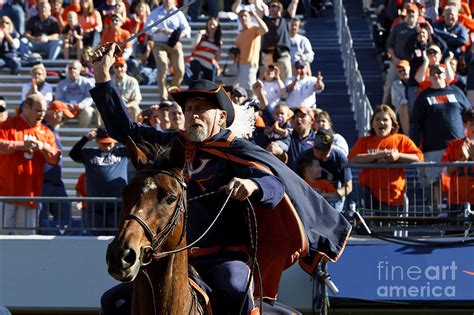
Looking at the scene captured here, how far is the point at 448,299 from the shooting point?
1190 centimetres

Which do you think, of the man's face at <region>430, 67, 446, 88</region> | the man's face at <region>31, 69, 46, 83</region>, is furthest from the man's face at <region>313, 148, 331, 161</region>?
the man's face at <region>31, 69, 46, 83</region>

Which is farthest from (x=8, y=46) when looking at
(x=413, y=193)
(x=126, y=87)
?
(x=413, y=193)

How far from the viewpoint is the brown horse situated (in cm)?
587

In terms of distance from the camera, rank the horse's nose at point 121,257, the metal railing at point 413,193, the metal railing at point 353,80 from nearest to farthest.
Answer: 1. the horse's nose at point 121,257
2. the metal railing at point 413,193
3. the metal railing at point 353,80

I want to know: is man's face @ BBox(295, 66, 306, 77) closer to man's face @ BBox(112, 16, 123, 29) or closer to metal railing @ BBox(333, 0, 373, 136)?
metal railing @ BBox(333, 0, 373, 136)

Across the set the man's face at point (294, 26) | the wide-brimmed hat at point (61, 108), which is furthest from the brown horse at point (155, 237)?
the man's face at point (294, 26)

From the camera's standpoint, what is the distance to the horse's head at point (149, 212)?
19.1 ft

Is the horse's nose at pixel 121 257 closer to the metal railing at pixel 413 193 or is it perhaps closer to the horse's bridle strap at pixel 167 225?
the horse's bridle strap at pixel 167 225

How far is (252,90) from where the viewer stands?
52.6ft

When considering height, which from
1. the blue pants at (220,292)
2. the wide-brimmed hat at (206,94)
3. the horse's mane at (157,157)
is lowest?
the blue pants at (220,292)

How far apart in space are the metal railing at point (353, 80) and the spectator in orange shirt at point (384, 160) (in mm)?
3647

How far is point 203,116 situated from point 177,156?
102 centimetres

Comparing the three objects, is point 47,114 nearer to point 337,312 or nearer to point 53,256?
point 53,256

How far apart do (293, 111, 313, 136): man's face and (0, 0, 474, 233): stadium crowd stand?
0.01 m
